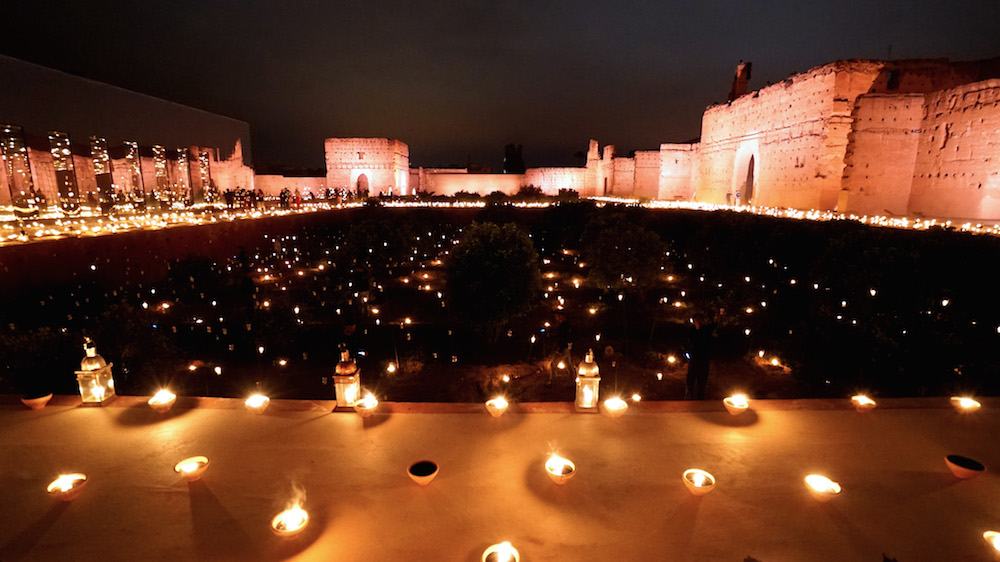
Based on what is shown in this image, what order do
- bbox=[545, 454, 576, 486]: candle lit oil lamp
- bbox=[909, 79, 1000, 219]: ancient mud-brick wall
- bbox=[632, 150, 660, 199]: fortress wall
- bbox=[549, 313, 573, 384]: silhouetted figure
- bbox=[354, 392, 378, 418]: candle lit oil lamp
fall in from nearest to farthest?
bbox=[545, 454, 576, 486]: candle lit oil lamp, bbox=[354, 392, 378, 418]: candle lit oil lamp, bbox=[549, 313, 573, 384]: silhouetted figure, bbox=[909, 79, 1000, 219]: ancient mud-brick wall, bbox=[632, 150, 660, 199]: fortress wall

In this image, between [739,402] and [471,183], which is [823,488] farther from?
[471,183]

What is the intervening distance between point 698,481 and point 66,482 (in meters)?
3.33

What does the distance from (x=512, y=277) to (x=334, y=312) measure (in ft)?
14.6

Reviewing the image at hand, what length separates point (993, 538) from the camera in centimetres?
201

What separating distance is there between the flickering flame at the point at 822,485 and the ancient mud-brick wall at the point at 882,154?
17.0 meters

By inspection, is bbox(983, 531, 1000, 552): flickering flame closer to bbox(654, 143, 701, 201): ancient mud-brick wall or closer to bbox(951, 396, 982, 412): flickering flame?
bbox(951, 396, 982, 412): flickering flame

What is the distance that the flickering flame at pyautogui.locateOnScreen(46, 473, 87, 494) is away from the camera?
2283 millimetres

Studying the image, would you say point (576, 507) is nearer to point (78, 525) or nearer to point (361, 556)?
point (361, 556)

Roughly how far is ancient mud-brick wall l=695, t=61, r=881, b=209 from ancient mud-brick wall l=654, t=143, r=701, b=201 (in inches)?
165

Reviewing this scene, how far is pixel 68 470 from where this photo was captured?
257cm

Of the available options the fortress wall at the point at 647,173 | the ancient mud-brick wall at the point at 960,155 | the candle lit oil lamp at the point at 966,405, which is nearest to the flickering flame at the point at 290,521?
the candle lit oil lamp at the point at 966,405

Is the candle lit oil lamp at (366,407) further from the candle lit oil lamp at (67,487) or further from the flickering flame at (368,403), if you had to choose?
the candle lit oil lamp at (67,487)

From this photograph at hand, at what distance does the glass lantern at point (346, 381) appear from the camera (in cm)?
324

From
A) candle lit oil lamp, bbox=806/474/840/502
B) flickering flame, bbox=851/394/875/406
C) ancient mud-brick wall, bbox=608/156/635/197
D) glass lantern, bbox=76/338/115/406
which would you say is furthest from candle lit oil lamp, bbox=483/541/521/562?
ancient mud-brick wall, bbox=608/156/635/197
